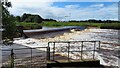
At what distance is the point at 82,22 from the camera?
18600 cm

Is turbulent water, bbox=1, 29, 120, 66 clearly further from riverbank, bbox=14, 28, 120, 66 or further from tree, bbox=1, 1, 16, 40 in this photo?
tree, bbox=1, 1, 16, 40

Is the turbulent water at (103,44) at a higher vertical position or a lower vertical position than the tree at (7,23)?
lower

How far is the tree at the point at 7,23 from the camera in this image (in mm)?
11648

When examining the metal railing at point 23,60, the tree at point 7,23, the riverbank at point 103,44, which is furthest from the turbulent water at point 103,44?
the tree at point 7,23

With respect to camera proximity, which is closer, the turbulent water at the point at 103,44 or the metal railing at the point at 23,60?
the metal railing at the point at 23,60

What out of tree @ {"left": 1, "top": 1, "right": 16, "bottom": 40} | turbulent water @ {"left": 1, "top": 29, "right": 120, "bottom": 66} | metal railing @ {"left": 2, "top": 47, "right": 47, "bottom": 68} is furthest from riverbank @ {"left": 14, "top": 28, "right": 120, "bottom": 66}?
tree @ {"left": 1, "top": 1, "right": 16, "bottom": 40}

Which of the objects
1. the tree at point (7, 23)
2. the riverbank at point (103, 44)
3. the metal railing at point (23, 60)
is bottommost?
the riverbank at point (103, 44)

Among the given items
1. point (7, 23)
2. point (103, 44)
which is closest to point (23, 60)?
point (7, 23)

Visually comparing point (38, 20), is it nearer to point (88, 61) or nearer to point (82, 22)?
point (82, 22)

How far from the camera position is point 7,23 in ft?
38.5

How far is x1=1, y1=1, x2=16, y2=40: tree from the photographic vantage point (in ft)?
38.2

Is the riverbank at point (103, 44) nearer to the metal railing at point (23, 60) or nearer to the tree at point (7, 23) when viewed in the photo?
the metal railing at point (23, 60)

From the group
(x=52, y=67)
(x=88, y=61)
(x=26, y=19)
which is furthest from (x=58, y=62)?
(x=26, y=19)

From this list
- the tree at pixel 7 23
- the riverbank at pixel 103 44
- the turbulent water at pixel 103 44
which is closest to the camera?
the tree at pixel 7 23
